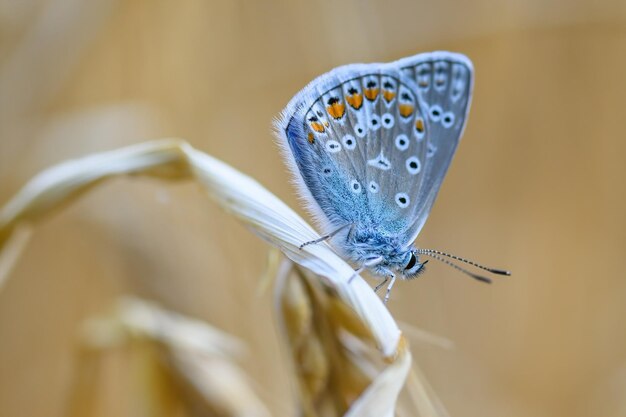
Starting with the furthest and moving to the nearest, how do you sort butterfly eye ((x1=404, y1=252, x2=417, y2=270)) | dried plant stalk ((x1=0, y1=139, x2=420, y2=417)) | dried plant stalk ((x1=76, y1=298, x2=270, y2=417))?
butterfly eye ((x1=404, y1=252, x2=417, y2=270)) < dried plant stalk ((x1=76, y1=298, x2=270, y2=417)) < dried plant stalk ((x1=0, y1=139, x2=420, y2=417))

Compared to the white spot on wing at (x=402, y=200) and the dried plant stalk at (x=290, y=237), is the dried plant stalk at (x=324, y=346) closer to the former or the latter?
the dried plant stalk at (x=290, y=237)

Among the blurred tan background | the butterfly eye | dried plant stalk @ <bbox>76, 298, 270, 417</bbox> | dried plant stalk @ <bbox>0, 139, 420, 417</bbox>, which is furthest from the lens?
the blurred tan background

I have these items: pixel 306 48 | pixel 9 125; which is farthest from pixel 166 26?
pixel 9 125

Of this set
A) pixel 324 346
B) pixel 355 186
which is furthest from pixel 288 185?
pixel 324 346

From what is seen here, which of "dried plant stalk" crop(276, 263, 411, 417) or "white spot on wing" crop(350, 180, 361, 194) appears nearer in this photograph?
"dried plant stalk" crop(276, 263, 411, 417)

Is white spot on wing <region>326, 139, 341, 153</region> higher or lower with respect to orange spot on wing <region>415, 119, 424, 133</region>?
lower

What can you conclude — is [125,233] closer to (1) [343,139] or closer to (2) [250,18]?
(1) [343,139]

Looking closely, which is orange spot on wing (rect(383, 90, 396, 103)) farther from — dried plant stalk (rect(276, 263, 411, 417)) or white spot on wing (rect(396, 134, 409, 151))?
dried plant stalk (rect(276, 263, 411, 417))

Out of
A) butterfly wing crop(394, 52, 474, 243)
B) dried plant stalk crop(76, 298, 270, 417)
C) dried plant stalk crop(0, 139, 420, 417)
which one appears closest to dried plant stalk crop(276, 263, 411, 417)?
dried plant stalk crop(0, 139, 420, 417)

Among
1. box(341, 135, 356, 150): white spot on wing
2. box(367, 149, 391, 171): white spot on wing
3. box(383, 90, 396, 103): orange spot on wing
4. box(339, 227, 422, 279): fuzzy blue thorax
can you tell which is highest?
box(383, 90, 396, 103): orange spot on wing
